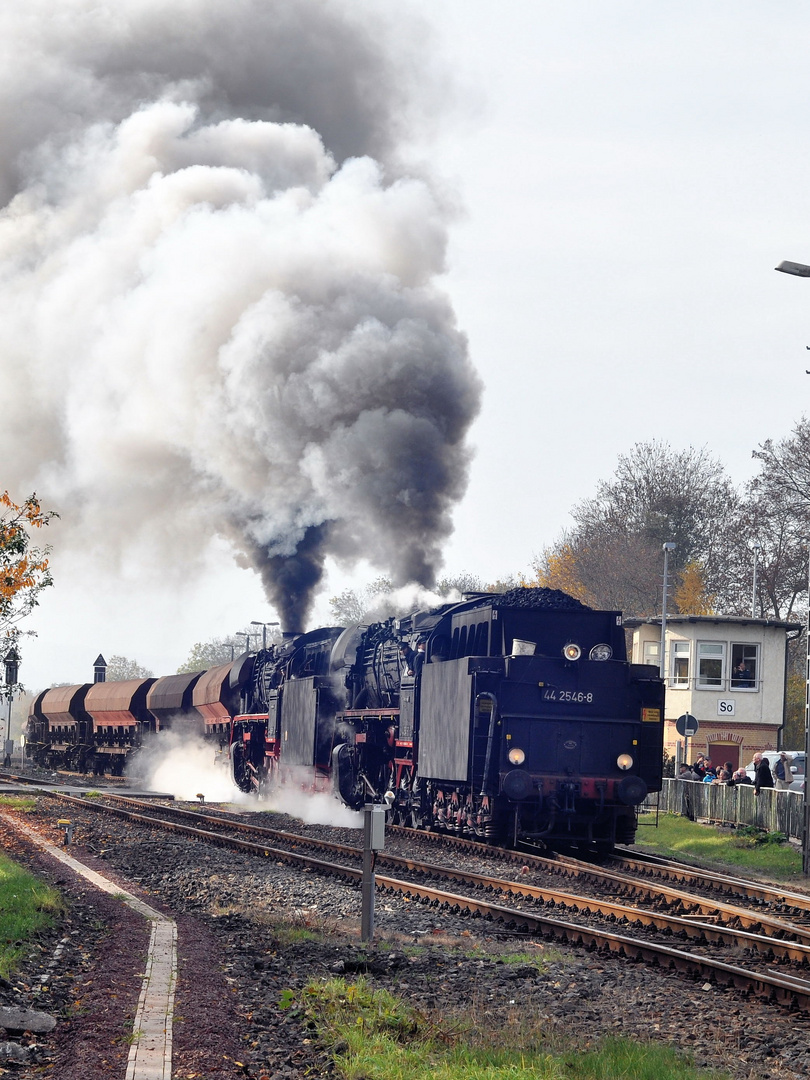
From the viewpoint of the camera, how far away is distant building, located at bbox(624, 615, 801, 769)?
39688 mm

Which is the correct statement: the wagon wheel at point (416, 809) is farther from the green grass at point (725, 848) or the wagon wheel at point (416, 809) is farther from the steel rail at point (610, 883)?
the green grass at point (725, 848)

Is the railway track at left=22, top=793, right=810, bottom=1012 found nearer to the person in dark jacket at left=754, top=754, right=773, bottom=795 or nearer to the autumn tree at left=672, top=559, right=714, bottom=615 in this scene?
the person in dark jacket at left=754, top=754, right=773, bottom=795

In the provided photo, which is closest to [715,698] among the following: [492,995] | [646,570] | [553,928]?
[646,570]

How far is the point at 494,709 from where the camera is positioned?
1667 cm

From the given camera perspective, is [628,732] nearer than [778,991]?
No

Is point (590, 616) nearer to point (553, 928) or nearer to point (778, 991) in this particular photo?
point (553, 928)

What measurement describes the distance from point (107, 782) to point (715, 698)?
19.5m

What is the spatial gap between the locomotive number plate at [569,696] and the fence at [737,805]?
4.23 m

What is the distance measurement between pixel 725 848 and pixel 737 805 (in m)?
2.32

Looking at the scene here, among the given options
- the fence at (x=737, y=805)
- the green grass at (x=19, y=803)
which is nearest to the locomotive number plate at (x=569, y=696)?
the fence at (x=737, y=805)

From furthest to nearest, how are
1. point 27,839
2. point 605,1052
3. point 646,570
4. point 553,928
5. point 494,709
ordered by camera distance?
point 646,570, point 27,839, point 494,709, point 553,928, point 605,1052

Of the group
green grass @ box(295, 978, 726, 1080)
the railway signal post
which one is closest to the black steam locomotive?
the railway signal post

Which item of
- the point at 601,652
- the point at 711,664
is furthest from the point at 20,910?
the point at 711,664

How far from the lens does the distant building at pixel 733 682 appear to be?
39688mm
